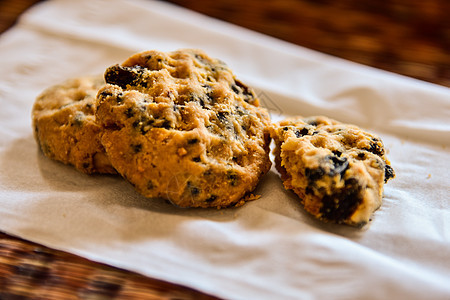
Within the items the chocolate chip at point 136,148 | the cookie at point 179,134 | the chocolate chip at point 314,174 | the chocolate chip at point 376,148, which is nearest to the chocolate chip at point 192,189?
the cookie at point 179,134

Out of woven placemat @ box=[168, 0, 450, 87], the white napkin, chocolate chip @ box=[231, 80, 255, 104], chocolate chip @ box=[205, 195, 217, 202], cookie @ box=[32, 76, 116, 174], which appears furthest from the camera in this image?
woven placemat @ box=[168, 0, 450, 87]

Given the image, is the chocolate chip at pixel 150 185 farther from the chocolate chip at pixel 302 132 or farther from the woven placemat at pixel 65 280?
the chocolate chip at pixel 302 132

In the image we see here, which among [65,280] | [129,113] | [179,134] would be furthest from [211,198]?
[65,280]

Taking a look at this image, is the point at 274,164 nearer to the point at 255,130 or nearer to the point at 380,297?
the point at 255,130

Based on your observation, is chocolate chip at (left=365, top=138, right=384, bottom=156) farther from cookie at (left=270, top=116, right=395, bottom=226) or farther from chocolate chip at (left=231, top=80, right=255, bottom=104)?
chocolate chip at (left=231, top=80, right=255, bottom=104)

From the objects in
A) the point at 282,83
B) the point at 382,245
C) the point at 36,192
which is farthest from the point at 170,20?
the point at 382,245

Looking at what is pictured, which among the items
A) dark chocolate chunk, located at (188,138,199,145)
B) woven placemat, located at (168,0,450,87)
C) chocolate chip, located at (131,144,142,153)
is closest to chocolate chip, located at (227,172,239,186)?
dark chocolate chunk, located at (188,138,199,145)

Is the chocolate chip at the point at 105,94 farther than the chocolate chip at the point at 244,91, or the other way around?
the chocolate chip at the point at 244,91
